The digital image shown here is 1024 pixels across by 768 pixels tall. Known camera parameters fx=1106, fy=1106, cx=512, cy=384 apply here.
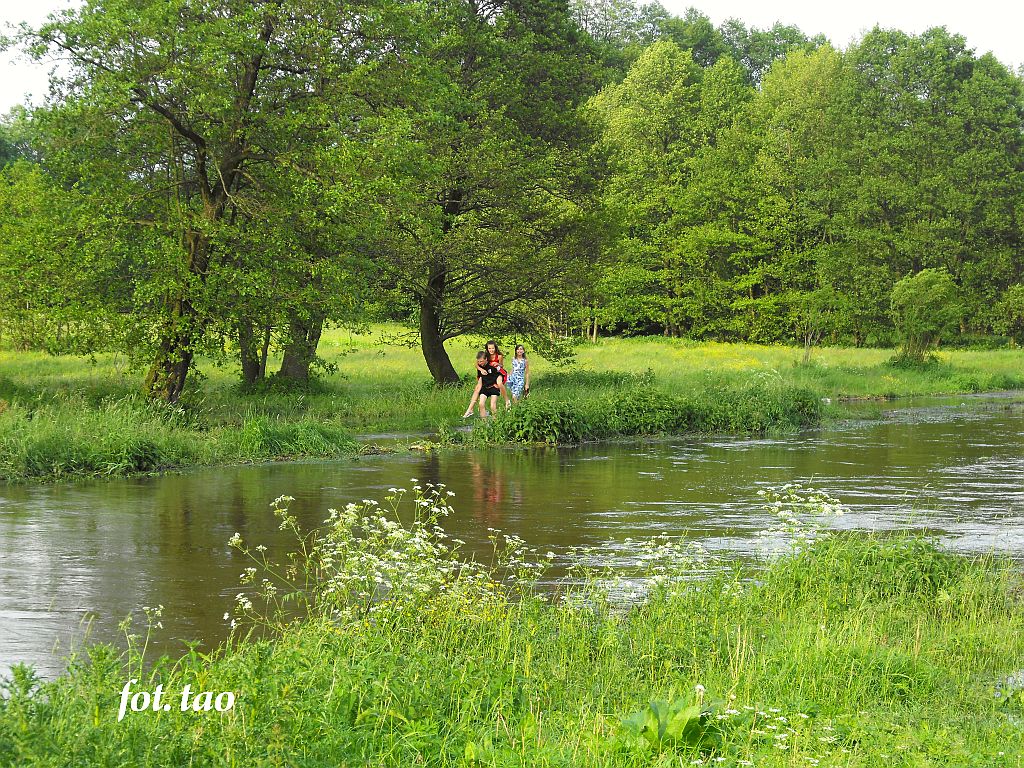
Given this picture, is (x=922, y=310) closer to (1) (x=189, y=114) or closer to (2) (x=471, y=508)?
(1) (x=189, y=114)

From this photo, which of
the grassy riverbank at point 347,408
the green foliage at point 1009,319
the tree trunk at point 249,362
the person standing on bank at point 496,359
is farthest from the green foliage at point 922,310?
the tree trunk at point 249,362

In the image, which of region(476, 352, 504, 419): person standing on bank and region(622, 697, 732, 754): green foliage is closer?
region(622, 697, 732, 754): green foliage

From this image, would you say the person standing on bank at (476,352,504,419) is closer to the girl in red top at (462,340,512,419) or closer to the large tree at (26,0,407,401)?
the girl in red top at (462,340,512,419)

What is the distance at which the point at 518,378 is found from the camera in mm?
26016

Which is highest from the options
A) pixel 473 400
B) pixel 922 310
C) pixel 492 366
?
pixel 922 310

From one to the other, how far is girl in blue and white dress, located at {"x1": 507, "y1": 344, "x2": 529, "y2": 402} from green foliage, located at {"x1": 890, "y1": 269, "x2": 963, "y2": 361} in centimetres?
2288

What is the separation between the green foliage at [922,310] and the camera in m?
43.0

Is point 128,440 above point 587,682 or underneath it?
above

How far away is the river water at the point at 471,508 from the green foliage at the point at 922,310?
20.5 m

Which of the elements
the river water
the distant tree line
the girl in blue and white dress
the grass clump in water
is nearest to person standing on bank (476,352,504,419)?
the grass clump in water

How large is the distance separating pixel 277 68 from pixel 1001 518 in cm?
1587

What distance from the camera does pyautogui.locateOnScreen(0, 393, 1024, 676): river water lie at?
9625 mm

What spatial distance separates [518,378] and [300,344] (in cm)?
518

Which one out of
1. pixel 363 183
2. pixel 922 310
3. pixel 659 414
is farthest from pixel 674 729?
pixel 922 310
